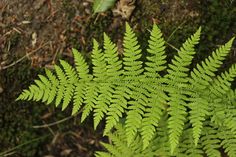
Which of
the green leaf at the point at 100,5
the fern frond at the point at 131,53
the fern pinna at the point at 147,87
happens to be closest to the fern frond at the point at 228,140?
the fern pinna at the point at 147,87

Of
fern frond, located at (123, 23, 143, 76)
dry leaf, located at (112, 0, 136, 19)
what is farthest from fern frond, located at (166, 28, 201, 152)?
dry leaf, located at (112, 0, 136, 19)

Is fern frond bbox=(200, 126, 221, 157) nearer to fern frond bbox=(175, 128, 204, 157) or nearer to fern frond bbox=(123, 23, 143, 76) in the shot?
fern frond bbox=(175, 128, 204, 157)

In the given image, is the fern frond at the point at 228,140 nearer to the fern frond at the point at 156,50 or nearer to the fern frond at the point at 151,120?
the fern frond at the point at 151,120

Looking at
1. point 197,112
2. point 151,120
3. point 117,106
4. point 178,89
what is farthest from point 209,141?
point 117,106

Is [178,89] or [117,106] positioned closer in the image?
[117,106]

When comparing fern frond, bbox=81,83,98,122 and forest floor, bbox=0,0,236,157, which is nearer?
fern frond, bbox=81,83,98,122

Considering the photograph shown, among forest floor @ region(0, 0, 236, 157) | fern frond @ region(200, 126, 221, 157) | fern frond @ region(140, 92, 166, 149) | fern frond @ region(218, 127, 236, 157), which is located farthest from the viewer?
forest floor @ region(0, 0, 236, 157)

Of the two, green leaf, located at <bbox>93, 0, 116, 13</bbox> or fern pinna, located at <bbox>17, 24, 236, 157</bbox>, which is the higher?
green leaf, located at <bbox>93, 0, 116, 13</bbox>

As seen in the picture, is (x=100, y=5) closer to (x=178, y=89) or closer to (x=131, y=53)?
(x=131, y=53)

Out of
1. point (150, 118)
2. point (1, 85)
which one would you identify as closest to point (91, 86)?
point (150, 118)
